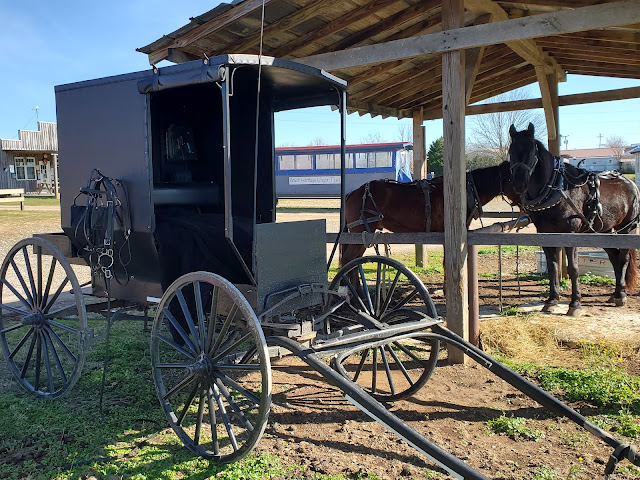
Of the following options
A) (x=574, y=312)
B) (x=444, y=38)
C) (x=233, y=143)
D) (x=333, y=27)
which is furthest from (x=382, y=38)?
(x=574, y=312)

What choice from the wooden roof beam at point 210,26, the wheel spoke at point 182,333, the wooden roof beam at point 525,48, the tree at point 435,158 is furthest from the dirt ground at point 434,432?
the tree at point 435,158

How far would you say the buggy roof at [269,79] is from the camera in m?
3.53

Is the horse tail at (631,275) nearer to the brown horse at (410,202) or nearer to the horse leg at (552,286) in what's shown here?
the horse leg at (552,286)

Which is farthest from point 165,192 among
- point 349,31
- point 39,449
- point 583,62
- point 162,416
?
point 583,62

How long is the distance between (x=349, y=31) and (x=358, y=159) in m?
28.6

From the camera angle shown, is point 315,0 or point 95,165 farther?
point 315,0

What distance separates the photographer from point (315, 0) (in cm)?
552

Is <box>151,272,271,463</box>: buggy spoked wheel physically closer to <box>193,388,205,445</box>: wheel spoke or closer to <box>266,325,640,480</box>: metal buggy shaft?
<box>193,388,205,445</box>: wheel spoke

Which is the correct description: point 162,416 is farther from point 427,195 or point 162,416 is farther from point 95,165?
point 427,195

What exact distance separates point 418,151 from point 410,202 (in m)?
3.28

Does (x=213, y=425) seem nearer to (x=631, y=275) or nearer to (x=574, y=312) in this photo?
(x=574, y=312)

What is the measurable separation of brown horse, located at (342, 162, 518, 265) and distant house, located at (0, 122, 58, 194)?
3390 cm

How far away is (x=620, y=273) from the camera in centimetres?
797

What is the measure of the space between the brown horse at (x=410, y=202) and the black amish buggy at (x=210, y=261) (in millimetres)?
2479
